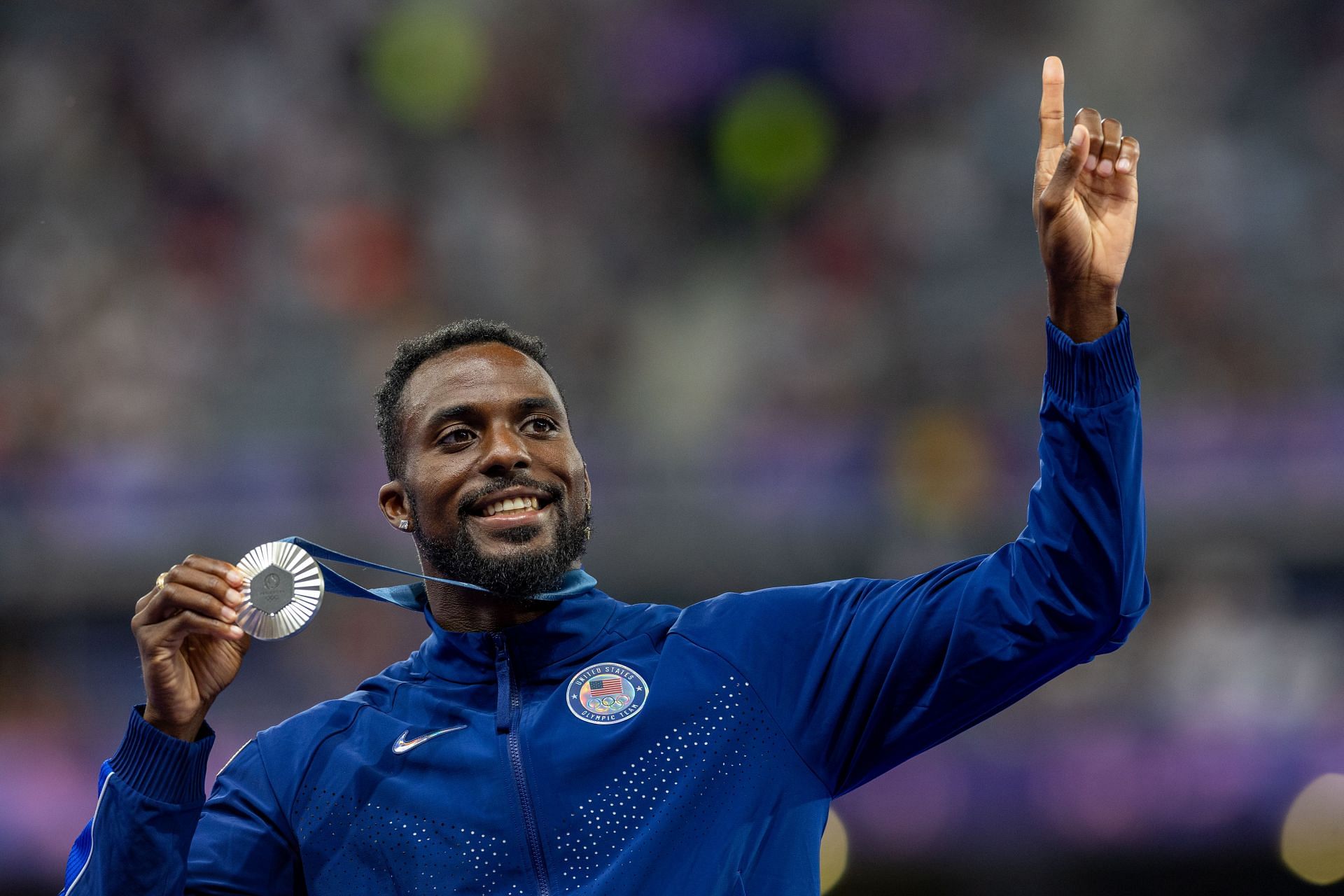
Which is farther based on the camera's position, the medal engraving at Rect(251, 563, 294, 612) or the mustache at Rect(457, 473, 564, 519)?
the mustache at Rect(457, 473, 564, 519)

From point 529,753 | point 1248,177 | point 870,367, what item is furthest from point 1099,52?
point 529,753

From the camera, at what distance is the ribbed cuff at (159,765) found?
9.14 ft

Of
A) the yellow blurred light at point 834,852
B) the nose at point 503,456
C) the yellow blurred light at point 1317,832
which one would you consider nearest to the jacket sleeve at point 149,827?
the nose at point 503,456

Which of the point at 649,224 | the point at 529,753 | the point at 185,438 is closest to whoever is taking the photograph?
the point at 529,753

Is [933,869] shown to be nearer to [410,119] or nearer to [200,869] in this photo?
[200,869]

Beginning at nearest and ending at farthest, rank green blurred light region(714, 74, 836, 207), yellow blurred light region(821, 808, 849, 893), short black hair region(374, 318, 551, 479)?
short black hair region(374, 318, 551, 479) → yellow blurred light region(821, 808, 849, 893) → green blurred light region(714, 74, 836, 207)

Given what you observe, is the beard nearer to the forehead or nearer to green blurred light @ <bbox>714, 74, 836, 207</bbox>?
the forehead

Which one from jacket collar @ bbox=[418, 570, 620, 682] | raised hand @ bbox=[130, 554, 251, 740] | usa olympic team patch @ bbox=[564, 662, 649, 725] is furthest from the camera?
jacket collar @ bbox=[418, 570, 620, 682]

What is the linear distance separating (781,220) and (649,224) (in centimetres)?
99

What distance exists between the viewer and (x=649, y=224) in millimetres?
11375

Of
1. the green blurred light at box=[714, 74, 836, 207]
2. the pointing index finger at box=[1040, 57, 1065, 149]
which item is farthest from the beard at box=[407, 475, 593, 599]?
the green blurred light at box=[714, 74, 836, 207]

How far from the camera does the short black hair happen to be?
362 centimetres

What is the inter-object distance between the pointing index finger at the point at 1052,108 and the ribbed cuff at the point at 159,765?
196 cm

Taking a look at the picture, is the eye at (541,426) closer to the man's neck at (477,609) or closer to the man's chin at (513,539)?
the man's chin at (513,539)
